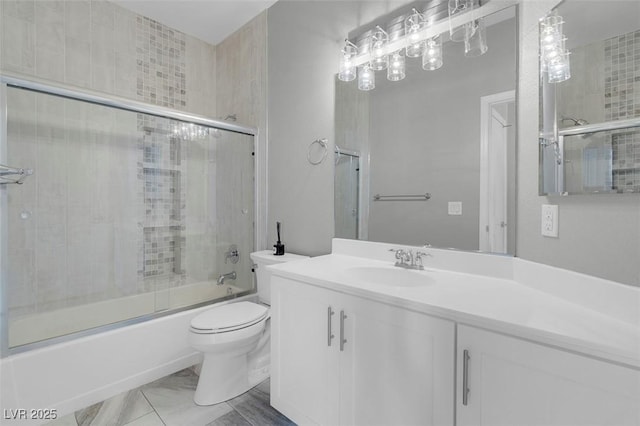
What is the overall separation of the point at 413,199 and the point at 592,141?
0.74m

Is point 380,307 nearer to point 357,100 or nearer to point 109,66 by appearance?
point 357,100

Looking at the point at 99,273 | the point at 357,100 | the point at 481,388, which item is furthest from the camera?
the point at 99,273

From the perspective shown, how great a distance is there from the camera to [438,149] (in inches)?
57.2

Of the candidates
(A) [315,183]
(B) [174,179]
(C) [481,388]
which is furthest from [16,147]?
(C) [481,388]

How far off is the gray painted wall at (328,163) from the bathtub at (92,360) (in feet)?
3.41

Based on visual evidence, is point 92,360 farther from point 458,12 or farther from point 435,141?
point 458,12

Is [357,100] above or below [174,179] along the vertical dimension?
above

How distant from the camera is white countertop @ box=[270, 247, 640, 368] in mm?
703

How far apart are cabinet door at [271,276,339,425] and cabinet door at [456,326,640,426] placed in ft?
1.75

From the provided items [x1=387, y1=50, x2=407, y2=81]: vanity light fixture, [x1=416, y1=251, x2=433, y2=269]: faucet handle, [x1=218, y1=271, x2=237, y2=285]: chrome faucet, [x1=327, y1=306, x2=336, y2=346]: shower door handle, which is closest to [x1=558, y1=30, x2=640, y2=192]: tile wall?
[x1=416, y1=251, x2=433, y2=269]: faucet handle

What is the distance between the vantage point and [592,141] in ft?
3.09

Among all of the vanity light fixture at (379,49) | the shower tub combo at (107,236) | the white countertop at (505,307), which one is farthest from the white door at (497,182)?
the shower tub combo at (107,236)

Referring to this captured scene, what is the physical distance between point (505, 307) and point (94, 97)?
7.35ft

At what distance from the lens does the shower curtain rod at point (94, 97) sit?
1.40 metres
